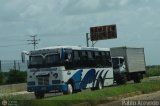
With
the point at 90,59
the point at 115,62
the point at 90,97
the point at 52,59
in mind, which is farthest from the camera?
the point at 115,62

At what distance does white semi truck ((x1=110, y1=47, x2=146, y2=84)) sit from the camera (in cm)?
4744

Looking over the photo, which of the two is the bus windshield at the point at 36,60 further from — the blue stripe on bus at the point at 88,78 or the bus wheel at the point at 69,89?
the blue stripe on bus at the point at 88,78

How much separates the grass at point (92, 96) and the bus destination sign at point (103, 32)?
49.7m

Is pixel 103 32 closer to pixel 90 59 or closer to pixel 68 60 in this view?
pixel 90 59

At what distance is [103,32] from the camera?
86.8 m

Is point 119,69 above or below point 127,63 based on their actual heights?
below

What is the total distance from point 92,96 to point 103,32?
198 ft

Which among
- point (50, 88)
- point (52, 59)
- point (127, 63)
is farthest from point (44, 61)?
point (127, 63)

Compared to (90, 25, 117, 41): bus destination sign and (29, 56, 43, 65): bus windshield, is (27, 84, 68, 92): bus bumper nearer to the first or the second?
(29, 56, 43, 65): bus windshield

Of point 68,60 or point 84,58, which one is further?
point 84,58

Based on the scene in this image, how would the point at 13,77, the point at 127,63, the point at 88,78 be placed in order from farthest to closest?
the point at 13,77, the point at 127,63, the point at 88,78

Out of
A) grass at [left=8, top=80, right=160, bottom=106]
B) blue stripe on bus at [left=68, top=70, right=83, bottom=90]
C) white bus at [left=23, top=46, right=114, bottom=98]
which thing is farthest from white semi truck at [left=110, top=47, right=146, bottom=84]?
blue stripe on bus at [left=68, top=70, right=83, bottom=90]

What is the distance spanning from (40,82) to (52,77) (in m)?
0.88

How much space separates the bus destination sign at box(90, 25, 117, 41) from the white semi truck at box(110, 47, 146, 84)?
97.8ft
